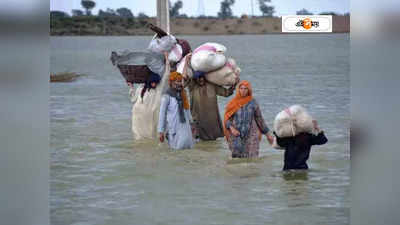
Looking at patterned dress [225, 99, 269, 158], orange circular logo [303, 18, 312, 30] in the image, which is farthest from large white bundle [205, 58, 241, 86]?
orange circular logo [303, 18, 312, 30]

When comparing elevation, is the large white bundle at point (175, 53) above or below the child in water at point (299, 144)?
above

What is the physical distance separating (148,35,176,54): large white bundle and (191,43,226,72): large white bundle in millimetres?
242

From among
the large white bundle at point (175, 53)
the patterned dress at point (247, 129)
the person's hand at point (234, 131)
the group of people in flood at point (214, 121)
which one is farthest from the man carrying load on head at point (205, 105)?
the person's hand at point (234, 131)

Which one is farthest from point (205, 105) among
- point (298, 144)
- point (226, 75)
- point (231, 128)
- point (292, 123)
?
point (292, 123)

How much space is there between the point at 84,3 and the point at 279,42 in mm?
15446

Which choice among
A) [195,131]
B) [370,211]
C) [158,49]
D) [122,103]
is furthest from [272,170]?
[122,103]

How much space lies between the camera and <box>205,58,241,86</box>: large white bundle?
8.02 metres

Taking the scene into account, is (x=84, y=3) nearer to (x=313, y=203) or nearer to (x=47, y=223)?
(x=313, y=203)

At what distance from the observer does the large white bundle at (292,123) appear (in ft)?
20.5

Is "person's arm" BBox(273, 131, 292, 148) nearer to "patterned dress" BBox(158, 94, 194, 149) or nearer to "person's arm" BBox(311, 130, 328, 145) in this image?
"person's arm" BBox(311, 130, 328, 145)

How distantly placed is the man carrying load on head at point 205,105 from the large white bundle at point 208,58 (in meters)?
0.14

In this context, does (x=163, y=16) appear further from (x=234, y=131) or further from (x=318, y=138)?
(x=318, y=138)

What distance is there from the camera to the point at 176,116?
7.77m

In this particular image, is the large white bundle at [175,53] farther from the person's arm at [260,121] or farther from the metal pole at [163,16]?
the person's arm at [260,121]
